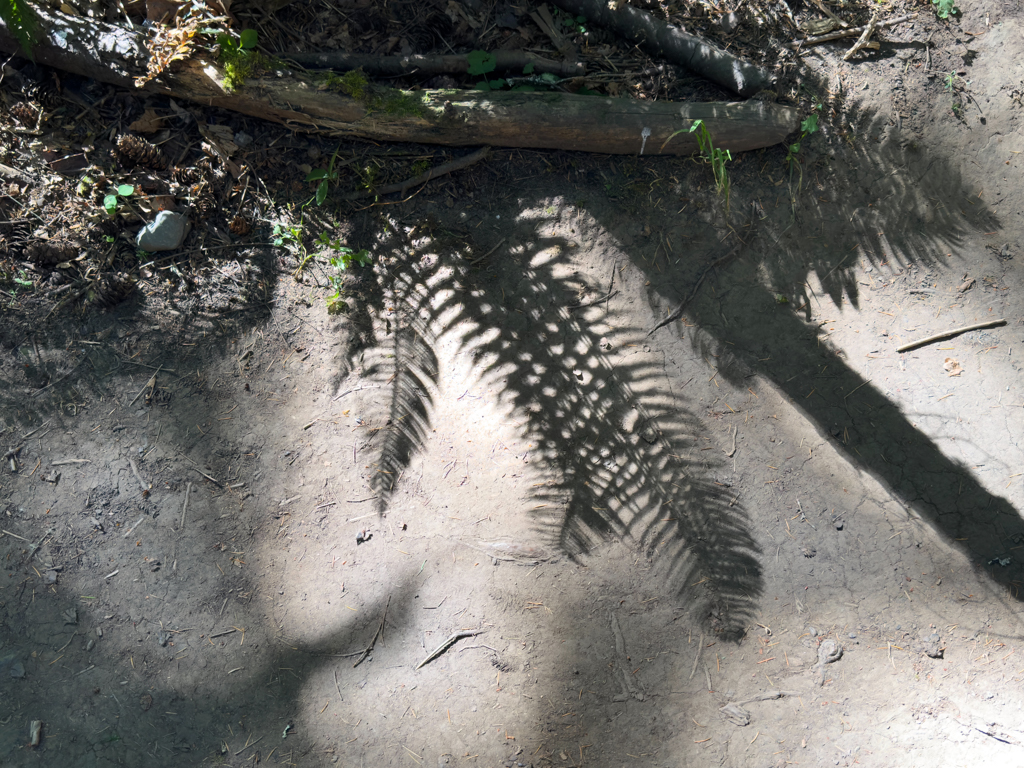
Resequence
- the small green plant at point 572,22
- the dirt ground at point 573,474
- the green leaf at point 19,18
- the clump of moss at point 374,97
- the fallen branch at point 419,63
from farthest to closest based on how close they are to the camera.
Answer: the small green plant at point 572,22 → the fallen branch at point 419,63 → the clump of moss at point 374,97 → the dirt ground at point 573,474 → the green leaf at point 19,18

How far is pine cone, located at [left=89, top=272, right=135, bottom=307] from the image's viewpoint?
3193 mm

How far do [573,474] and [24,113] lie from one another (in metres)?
3.73

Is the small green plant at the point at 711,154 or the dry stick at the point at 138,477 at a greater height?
the small green plant at the point at 711,154

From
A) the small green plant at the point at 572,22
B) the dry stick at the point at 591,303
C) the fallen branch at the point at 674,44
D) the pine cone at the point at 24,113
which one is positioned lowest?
the pine cone at the point at 24,113

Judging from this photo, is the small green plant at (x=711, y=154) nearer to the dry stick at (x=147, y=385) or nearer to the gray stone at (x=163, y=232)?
the gray stone at (x=163, y=232)

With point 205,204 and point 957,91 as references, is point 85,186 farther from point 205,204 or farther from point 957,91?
point 957,91

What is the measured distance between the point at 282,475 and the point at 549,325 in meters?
1.71

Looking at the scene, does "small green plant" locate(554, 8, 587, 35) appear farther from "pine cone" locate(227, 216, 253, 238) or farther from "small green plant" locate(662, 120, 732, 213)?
"pine cone" locate(227, 216, 253, 238)

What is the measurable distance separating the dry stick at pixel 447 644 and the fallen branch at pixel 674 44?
11.2 ft

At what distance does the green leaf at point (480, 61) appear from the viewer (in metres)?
3.35

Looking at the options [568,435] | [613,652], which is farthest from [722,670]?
[568,435]

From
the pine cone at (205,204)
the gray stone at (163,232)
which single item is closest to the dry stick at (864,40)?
the pine cone at (205,204)

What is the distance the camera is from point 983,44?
129 inches

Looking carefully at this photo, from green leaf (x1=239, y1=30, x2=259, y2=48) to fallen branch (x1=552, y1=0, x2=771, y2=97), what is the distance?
1.80 meters
